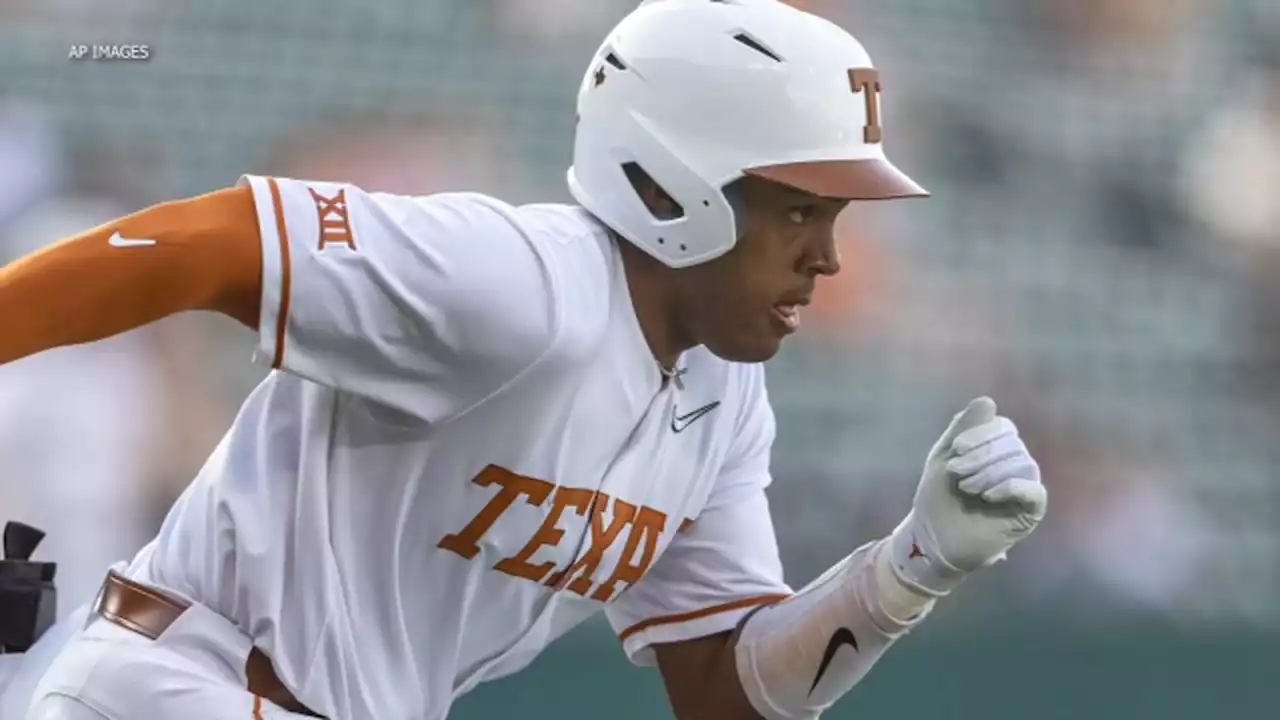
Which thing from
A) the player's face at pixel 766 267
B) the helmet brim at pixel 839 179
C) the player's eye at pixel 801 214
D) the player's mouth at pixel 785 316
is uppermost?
the helmet brim at pixel 839 179

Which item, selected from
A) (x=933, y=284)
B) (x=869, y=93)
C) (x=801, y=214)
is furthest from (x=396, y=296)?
(x=933, y=284)

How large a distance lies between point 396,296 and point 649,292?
1.23ft

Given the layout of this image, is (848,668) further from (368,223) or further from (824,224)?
(368,223)

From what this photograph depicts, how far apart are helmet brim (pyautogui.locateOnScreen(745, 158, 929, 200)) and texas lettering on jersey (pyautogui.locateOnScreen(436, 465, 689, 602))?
373 mm

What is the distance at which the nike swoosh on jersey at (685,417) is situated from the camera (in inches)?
70.3

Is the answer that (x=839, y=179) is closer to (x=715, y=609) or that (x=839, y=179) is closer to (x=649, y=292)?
(x=649, y=292)

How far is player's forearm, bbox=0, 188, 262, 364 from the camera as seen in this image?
125 centimetres

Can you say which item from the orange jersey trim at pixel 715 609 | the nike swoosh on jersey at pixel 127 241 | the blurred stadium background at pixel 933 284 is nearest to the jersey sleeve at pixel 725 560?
the orange jersey trim at pixel 715 609

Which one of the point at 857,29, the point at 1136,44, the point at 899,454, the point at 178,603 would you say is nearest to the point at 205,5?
the point at 857,29

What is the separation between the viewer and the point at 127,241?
128 centimetres

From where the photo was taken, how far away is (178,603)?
1.54 metres

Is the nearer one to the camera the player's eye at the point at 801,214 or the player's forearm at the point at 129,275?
the player's forearm at the point at 129,275

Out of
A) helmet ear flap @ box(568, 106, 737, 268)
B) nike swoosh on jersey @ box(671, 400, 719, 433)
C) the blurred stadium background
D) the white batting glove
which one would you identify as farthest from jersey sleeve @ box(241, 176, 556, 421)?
the blurred stadium background

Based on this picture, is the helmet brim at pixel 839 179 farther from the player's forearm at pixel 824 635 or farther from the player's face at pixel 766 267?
the player's forearm at pixel 824 635
